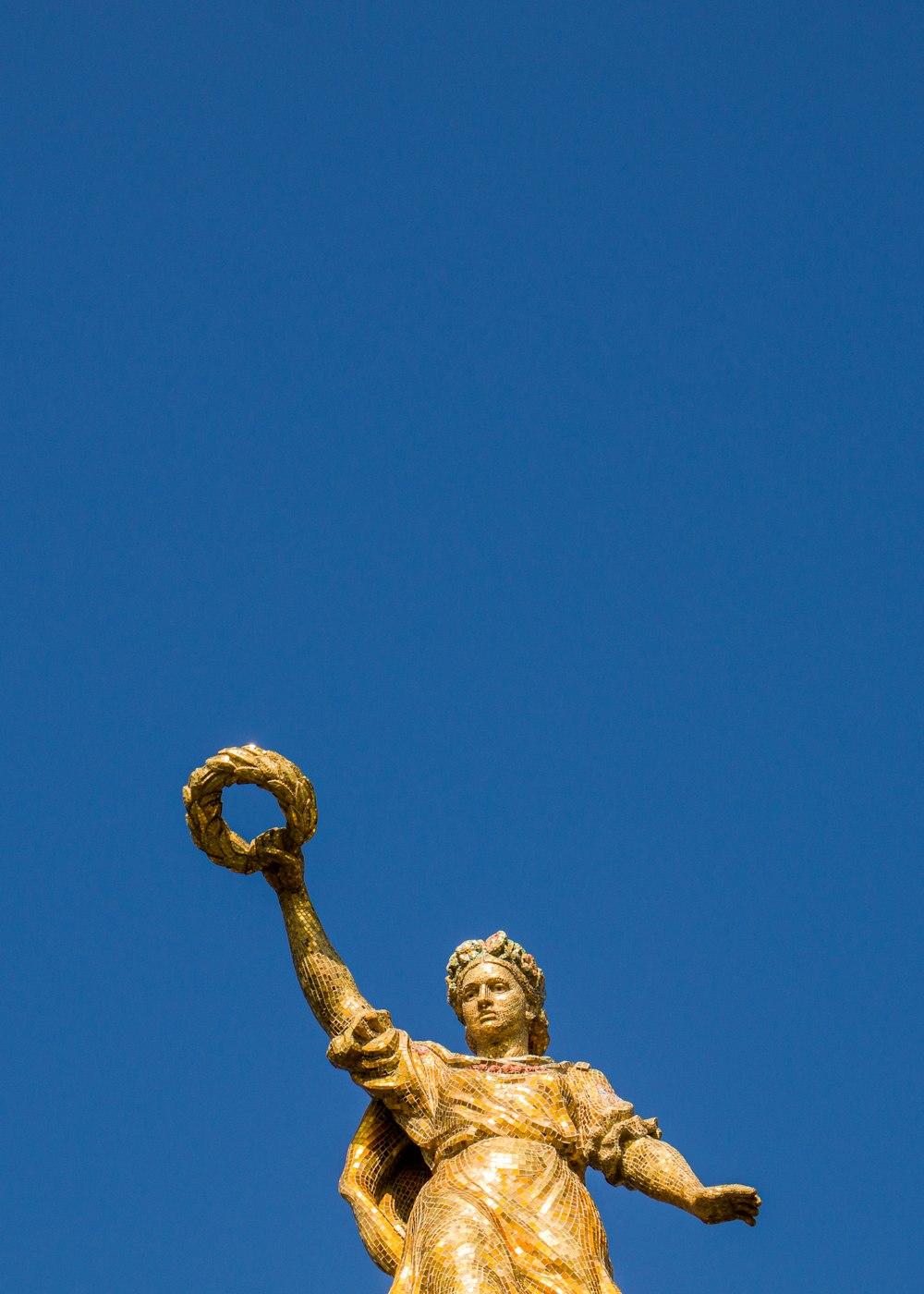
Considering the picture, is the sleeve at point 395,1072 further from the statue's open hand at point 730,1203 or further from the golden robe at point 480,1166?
the statue's open hand at point 730,1203

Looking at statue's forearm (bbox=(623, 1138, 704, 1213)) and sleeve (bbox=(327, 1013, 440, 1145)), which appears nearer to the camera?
statue's forearm (bbox=(623, 1138, 704, 1213))

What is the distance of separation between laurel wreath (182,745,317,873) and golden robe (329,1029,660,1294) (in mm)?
1374

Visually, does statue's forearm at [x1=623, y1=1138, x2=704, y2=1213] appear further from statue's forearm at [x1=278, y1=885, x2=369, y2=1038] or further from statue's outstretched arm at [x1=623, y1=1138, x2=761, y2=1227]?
statue's forearm at [x1=278, y1=885, x2=369, y2=1038]

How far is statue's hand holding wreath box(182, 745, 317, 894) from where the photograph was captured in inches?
516

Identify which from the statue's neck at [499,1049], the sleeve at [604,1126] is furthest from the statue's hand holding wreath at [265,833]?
the sleeve at [604,1126]

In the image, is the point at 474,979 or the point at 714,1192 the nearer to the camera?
the point at 714,1192

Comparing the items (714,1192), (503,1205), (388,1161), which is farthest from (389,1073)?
(714,1192)

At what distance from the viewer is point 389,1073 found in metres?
12.7

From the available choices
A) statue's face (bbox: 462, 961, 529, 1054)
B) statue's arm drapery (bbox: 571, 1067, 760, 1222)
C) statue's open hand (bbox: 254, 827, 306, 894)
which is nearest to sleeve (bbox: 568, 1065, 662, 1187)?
statue's arm drapery (bbox: 571, 1067, 760, 1222)

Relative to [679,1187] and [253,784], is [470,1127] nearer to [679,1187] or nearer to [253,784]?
[679,1187]

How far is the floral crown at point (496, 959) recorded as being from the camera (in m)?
13.3

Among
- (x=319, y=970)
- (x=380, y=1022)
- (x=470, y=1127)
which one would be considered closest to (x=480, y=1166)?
(x=470, y=1127)

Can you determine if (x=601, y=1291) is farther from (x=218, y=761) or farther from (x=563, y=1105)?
(x=218, y=761)

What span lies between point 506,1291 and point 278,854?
344cm
